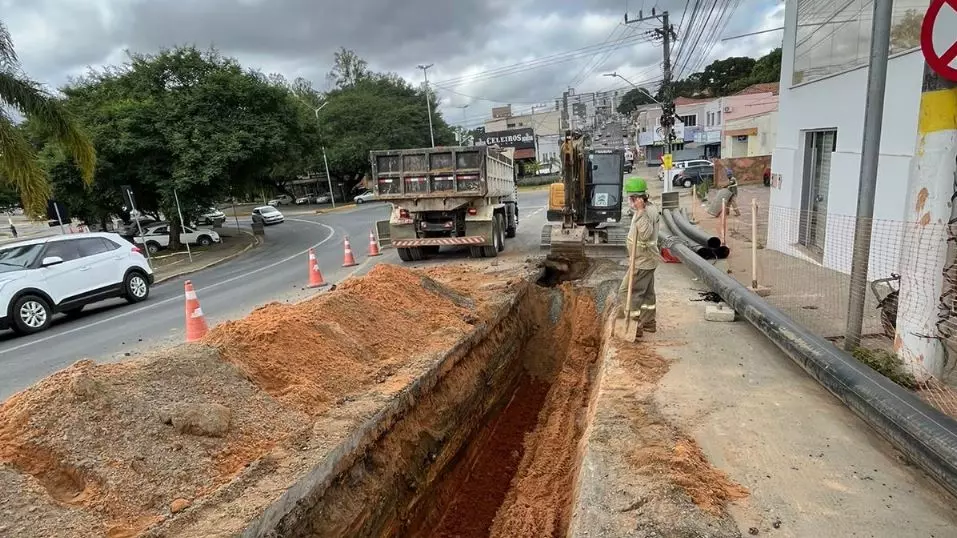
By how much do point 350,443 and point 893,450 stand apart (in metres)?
3.98

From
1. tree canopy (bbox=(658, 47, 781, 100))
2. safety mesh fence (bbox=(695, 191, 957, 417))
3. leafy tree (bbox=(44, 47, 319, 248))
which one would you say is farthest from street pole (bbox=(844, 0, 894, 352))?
tree canopy (bbox=(658, 47, 781, 100))

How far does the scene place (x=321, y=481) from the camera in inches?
158

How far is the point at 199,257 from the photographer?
2078 cm

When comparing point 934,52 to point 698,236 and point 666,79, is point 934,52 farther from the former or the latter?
point 666,79

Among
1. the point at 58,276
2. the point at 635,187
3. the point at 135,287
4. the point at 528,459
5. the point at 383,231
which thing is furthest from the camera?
the point at 383,231

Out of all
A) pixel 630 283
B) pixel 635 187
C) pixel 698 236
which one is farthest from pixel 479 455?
pixel 698 236

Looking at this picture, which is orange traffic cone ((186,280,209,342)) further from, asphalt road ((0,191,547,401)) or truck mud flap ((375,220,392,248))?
truck mud flap ((375,220,392,248))

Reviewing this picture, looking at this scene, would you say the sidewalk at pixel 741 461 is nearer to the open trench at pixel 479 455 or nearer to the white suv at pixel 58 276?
the open trench at pixel 479 455

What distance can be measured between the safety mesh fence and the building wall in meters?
0.11

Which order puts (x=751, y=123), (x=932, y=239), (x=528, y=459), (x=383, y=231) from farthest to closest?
(x=751, y=123) → (x=383, y=231) → (x=528, y=459) → (x=932, y=239)

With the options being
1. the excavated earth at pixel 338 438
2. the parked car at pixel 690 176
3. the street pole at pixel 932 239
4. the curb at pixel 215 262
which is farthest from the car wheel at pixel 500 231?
the parked car at pixel 690 176

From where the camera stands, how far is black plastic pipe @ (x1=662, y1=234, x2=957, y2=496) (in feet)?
10.5

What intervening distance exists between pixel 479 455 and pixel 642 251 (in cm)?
309

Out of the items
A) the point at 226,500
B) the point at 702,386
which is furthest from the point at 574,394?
the point at 226,500
